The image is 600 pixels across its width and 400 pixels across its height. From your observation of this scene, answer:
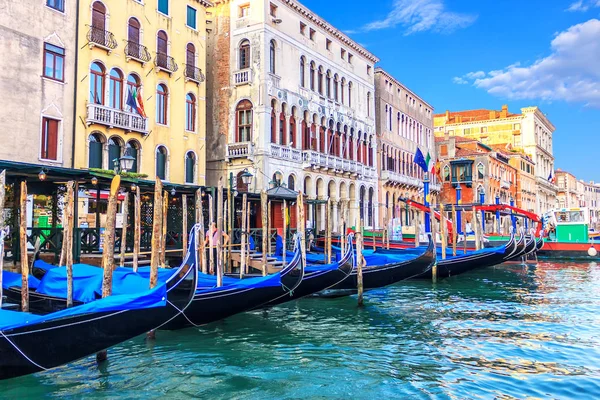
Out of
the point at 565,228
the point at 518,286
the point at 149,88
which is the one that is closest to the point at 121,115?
the point at 149,88

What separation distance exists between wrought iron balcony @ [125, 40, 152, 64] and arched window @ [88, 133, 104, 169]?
253cm

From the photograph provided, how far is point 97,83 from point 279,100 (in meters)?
7.08

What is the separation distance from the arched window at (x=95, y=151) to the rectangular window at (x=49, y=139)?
98 cm

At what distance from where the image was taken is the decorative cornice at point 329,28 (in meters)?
20.6

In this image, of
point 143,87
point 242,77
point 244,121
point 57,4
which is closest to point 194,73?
point 242,77

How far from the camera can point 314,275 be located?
9.29 metres

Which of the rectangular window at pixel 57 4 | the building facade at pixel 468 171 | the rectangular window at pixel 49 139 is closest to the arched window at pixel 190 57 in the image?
the rectangular window at pixel 57 4

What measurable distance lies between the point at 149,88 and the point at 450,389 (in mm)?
13219

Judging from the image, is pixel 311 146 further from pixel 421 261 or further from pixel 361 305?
pixel 361 305

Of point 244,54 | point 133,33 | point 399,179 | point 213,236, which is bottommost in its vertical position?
point 213,236

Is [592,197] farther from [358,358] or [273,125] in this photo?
[358,358]

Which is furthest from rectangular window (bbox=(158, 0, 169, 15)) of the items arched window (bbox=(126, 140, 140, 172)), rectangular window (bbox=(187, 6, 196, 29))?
arched window (bbox=(126, 140, 140, 172))

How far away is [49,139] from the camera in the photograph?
13203mm

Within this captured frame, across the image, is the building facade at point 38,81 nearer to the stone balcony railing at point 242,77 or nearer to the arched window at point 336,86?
the stone balcony railing at point 242,77
